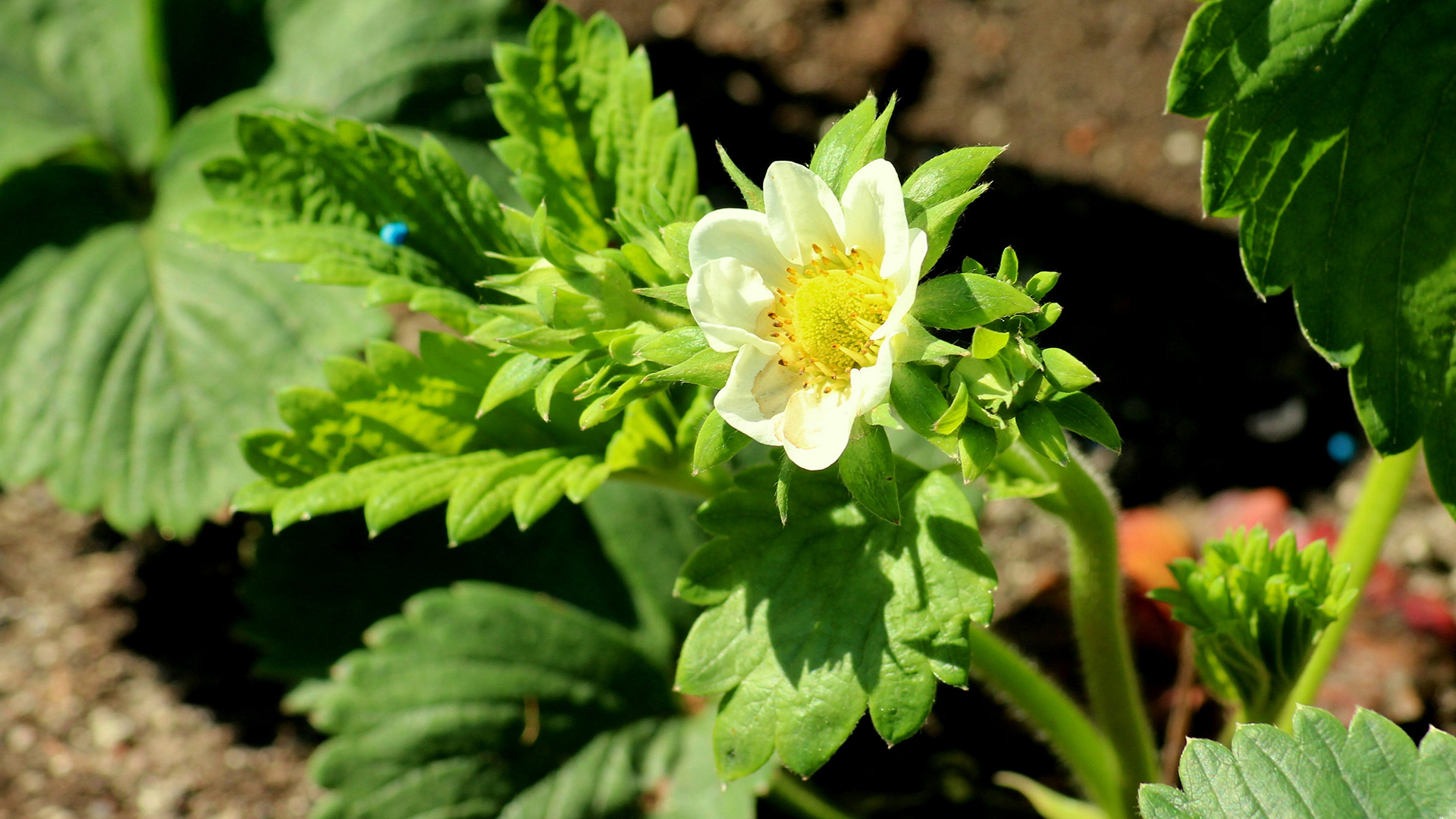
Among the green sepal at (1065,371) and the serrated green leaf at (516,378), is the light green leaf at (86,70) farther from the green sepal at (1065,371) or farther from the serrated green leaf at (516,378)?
the green sepal at (1065,371)

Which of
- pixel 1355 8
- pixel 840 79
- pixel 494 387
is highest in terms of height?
pixel 1355 8

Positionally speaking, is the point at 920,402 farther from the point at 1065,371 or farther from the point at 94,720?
the point at 94,720

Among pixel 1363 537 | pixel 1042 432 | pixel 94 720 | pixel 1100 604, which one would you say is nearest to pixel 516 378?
pixel 1042 432

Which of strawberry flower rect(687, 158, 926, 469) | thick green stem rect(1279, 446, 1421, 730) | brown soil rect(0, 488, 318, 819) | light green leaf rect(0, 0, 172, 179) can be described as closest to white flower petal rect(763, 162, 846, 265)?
strawberry flower rect(687, 158, 926, 469)

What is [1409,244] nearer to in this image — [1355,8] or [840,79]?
[1355,8]

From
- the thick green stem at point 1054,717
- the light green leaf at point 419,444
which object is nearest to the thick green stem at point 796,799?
the thick green stem at point 1054,717

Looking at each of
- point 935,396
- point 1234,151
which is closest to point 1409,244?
point 1234,151

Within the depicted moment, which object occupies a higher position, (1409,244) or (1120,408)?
(1409,244)
